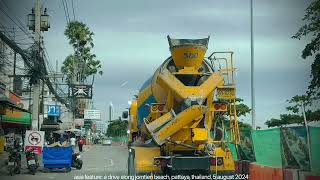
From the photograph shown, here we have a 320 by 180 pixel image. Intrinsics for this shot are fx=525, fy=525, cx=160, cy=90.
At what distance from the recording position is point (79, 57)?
6556 cm

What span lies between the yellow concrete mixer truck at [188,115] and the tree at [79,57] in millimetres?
50643

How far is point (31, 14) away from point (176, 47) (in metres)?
22.7

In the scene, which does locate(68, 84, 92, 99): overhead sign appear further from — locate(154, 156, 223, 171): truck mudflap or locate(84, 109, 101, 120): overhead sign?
locate(84, 109, 101, 120): overhead sign

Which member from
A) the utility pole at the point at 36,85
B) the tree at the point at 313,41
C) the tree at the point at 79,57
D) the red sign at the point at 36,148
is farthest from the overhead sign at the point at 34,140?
the tree at the point at 79,57

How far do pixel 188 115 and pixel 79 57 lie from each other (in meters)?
56.0

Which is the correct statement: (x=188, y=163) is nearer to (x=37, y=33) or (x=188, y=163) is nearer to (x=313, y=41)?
(x=313, y=41)

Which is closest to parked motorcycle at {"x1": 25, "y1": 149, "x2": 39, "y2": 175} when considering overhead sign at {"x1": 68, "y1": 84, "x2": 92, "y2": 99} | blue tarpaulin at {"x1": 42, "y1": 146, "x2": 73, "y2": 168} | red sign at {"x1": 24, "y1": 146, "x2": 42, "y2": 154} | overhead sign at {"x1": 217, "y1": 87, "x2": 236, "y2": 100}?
blue tarpaulin at {"x1": 42, "y1": 146, "x2": 73, "y2": 168}

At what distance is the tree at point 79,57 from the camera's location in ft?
209

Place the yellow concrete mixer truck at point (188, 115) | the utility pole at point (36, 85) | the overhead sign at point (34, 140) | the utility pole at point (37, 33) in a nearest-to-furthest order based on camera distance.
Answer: the yellow concrete mixer truck at point (188, 115), the overhead sign at point (34, 140), the utility pole at point (37, 33), the utility pole at point (36, 85)

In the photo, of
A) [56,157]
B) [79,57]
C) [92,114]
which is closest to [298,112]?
[56,157]

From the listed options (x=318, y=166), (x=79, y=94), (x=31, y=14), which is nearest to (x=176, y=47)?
(x=318, y=166)

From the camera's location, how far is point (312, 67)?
1595 cm

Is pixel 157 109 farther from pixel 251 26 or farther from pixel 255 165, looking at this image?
pixel 251 26

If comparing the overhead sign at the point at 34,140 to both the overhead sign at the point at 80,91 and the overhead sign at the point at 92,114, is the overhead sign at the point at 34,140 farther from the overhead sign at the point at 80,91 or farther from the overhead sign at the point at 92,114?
the overhead sign at the point at 92,114
